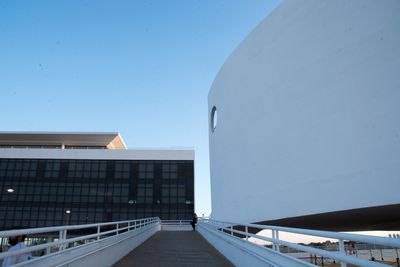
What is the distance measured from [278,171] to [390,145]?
20.2ft

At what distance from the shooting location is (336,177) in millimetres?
15008

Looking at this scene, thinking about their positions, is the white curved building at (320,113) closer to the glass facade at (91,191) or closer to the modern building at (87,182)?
the glass facade at (91,191)

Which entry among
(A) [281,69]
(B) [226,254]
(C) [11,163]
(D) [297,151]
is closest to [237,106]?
(A) [281,69]

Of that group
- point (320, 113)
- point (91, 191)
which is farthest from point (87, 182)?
point (320, 113)

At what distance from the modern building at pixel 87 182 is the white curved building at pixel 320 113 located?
30260 millimetres

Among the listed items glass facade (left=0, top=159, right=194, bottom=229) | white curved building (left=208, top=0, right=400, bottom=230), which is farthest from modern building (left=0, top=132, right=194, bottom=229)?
white curved building (left=208, top=0, right=400, bottom=230)

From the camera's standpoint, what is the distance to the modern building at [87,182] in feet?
165

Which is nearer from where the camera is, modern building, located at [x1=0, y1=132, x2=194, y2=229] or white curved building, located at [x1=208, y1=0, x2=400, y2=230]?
white curved building, located at [x1=208, y1=0, x2=400, y2=230]

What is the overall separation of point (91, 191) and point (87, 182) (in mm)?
1676

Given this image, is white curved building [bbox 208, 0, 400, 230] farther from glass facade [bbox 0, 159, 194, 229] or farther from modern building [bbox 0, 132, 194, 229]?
Result: modern building [bbox 0, 132, 194, 229]

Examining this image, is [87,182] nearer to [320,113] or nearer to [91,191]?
[91,191]

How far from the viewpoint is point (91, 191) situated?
51.9m

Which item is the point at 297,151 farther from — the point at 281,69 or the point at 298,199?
the point at 281,69

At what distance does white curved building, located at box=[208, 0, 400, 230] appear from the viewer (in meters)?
13.9
